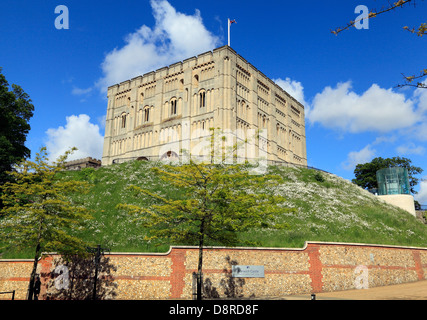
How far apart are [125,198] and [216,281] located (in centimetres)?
1651

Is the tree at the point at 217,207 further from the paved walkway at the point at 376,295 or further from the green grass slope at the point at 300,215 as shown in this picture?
the green grass slope at the point at 300,215

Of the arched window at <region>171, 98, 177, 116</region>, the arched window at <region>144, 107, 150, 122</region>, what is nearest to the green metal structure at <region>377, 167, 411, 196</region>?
the arched window at <region>171, 98, 177, 116</region>

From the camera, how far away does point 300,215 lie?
32.2 meters

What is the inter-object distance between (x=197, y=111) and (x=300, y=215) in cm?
2796

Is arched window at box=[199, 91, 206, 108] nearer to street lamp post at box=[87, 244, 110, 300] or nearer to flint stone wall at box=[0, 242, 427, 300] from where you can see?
flint stone wall at box=[0, 242, 427, 300]

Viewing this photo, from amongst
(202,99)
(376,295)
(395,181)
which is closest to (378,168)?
(395,181)

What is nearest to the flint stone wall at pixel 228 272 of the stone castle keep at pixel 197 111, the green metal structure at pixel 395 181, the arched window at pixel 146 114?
the stone castle keep at pixel 197 111

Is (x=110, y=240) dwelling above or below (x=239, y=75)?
below

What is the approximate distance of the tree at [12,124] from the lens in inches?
1297

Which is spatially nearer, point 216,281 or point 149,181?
point 216,281

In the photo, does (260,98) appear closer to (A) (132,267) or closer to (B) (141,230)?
(B) (141,230)
